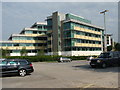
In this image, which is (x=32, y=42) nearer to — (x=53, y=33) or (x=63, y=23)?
(x=53, y=33)

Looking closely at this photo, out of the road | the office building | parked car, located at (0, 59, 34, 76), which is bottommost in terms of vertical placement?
the road

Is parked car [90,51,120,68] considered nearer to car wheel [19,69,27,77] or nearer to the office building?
car wheel [19,69,27,77]

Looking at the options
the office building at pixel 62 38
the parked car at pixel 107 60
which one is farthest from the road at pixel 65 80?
→ the office building at pixel 62 38

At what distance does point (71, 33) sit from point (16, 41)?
23.9 metres

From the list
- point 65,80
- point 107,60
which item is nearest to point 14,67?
point 65,80

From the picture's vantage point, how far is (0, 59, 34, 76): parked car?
1234cm

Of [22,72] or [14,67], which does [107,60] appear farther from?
[14,67]

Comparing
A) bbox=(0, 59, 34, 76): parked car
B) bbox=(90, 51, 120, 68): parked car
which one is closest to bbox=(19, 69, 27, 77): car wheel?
bbox=(0, 59, 34, 76): parked car

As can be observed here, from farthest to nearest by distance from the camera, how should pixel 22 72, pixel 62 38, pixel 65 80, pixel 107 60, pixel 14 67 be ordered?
pixel 62 38
pixel 107 60
pixel 22 72
pixel 14 67
pixel 65 80

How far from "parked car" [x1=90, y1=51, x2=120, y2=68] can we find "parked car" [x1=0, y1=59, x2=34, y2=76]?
8.08 metres

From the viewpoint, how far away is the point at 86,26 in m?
59.7

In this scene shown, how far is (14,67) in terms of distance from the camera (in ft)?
41.8

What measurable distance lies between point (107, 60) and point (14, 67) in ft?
35.2

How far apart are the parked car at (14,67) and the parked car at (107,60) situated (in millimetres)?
→ 8080
